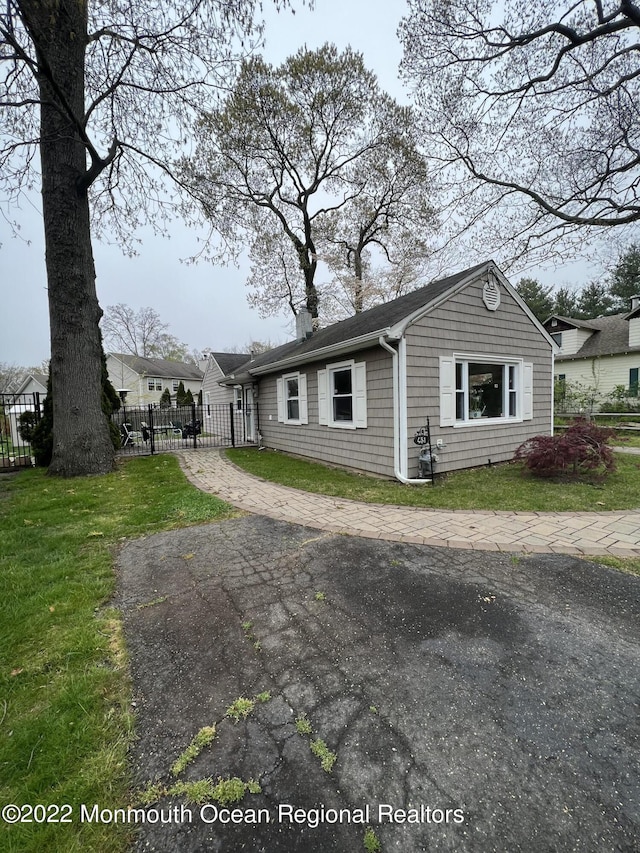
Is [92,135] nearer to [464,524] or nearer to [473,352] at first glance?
[473,352]

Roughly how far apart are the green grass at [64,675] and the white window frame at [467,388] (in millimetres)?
4986

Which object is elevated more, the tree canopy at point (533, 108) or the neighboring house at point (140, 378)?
the tree canopy at point (533, 108)

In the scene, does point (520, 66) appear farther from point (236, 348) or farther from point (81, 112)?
point (236, 348)

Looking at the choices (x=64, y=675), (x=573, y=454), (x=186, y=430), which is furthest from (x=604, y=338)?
(x=64, y=675)

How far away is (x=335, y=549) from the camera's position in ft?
12.6

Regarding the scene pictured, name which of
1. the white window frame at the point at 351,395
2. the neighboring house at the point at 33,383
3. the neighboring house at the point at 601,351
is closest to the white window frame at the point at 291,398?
the white window frame at the point at 351,395

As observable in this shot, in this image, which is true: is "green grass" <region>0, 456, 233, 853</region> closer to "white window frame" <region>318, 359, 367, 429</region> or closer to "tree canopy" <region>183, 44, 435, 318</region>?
"white window frame" <region>318, 359, 367, 429</region>

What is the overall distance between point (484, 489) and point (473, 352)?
308cm

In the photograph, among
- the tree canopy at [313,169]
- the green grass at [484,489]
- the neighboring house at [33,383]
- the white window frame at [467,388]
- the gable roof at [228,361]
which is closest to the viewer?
the green grass at [484,489]

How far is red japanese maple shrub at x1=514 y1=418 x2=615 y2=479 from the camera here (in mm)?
6438

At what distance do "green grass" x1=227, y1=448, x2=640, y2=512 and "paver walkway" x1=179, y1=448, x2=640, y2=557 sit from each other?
1.00 ft

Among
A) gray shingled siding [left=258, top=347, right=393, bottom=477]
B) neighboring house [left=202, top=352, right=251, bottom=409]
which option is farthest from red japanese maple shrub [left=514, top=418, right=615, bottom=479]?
neighboring house [left=202, top=352, right=251, bottom=409]

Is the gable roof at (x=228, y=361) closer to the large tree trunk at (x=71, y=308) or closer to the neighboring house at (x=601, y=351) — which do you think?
the large tree trunk at (x=71, y=308)

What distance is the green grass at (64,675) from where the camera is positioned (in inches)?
55.4
